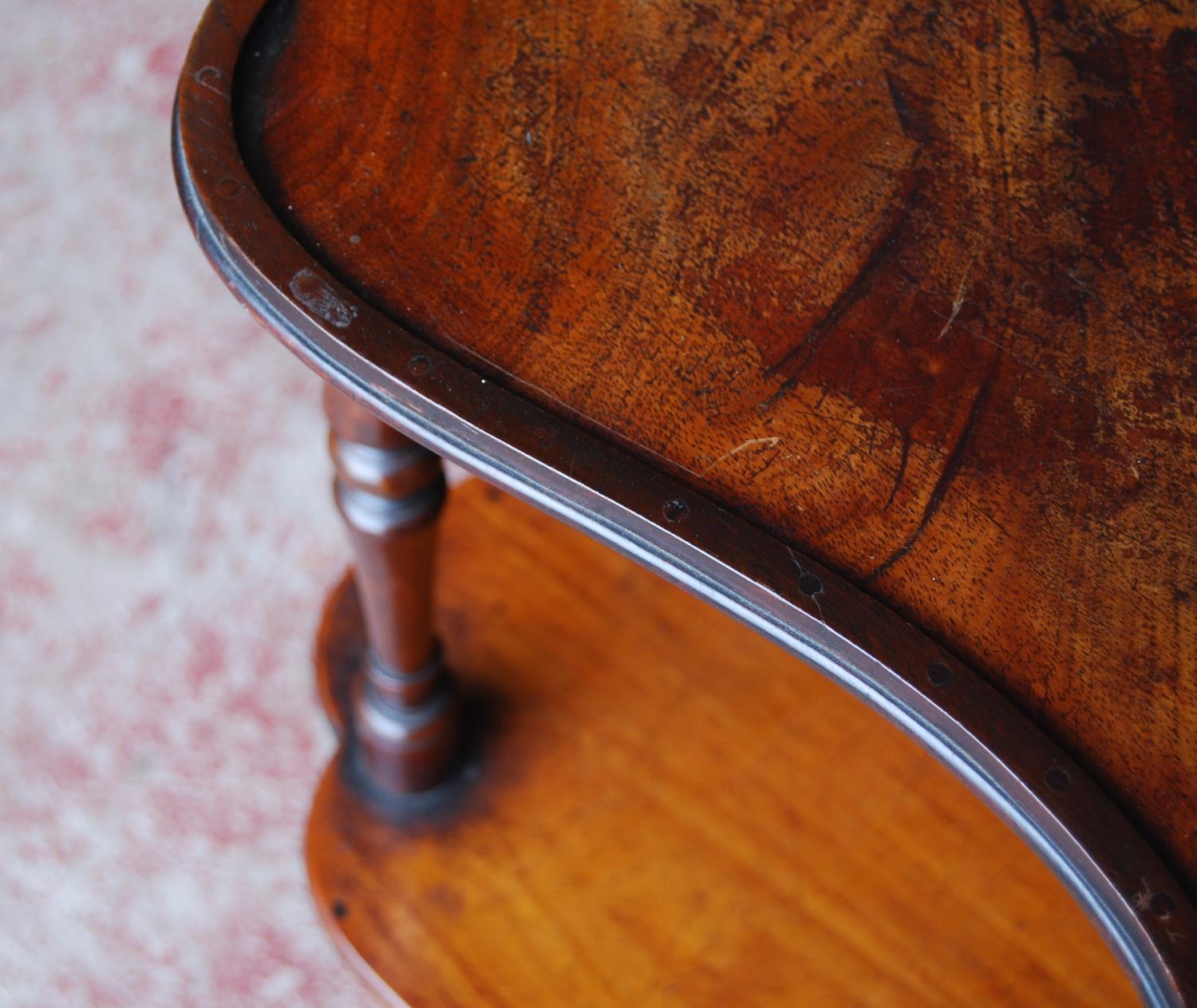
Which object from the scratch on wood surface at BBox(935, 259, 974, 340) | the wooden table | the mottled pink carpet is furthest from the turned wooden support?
the scratch on wood surface at BBox(935, 259, 974, 340)

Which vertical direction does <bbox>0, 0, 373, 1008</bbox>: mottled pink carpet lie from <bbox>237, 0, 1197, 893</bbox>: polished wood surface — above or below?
below

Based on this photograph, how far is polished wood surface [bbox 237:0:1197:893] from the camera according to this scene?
434 millimetres

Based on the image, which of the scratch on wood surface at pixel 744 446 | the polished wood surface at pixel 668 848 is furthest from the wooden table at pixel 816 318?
the polished wood surface at pixel 668 848

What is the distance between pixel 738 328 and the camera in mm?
477

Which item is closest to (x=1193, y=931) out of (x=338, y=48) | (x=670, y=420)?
(x=670, y=420)

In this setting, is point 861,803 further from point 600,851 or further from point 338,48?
point 338,48

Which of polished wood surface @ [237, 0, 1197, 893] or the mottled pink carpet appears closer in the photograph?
polished wood surface @ [237, 0, 1197, 893]

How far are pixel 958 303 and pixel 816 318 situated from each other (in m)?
0.06

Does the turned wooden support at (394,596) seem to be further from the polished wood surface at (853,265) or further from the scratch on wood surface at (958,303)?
the scratch on wood surface at (958,303)

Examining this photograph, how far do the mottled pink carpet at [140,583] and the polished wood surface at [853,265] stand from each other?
53 cm

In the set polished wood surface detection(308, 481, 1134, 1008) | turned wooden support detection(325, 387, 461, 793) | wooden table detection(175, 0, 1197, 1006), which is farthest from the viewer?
polished wood surface detection(308, 481, 1134, 1008)

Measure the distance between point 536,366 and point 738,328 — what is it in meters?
0.08

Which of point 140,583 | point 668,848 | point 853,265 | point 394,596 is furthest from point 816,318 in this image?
point 140,583

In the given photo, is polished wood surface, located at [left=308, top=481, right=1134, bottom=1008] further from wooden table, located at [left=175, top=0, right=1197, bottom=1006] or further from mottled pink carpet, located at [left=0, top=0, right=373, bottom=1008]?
wooden table, located at [left=175, top=0, right=1197, bottom=1006]
